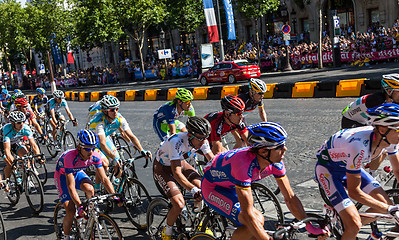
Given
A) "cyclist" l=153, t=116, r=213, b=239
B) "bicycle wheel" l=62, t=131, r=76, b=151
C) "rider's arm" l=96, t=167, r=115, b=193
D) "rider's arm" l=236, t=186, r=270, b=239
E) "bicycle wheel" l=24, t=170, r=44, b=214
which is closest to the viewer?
Answer: "rider's arm" l=236, t=186, r=270, b=239

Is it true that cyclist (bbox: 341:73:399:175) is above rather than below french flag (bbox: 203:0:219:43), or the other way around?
below

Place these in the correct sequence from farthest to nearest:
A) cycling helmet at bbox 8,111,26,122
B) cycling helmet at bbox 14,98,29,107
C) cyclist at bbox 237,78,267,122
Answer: cycling helmet at bbox 14,98,29,107 → cycling helmet at bbox 8,111,26,122 → cyclist at bbox 237,78,267,122

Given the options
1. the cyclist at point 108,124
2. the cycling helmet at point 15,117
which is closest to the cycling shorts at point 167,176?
the cyclist at point 108,124

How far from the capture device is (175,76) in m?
40.6

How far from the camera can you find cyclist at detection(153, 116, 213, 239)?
17.3 feet

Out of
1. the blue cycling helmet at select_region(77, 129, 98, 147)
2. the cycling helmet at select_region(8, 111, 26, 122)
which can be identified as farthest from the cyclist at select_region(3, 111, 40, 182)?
the blue cycling helmet at select_region(77, 129, 98, 147)

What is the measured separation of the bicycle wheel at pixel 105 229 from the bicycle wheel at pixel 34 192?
337 cm

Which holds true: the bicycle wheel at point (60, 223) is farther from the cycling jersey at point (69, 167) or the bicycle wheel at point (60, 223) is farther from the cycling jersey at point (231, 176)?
the cycling jersey at point (231, 176)

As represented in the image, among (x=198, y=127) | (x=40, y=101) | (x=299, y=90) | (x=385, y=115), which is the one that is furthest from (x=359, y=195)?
(x=299, y=90)

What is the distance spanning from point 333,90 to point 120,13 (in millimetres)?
30471

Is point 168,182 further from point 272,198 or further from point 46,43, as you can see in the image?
point 46,43

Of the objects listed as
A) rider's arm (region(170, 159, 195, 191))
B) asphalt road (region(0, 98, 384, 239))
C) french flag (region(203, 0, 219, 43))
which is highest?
french flag (region(203, 0, 219, 43))

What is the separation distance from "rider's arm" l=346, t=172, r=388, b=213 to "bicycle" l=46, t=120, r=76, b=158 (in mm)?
10070

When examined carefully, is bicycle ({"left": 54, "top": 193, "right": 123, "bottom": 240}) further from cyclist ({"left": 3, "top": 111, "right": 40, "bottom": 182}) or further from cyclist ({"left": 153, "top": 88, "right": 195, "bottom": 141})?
cyclist ({"left": 3, "top": 111, "right": 40, "bottom": 182})
